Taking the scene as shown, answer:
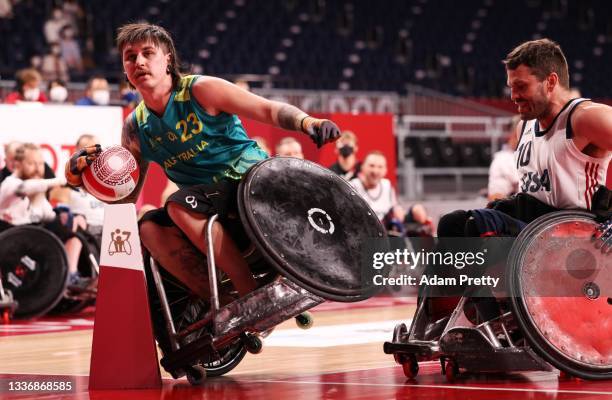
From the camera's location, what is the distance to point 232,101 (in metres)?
4.77

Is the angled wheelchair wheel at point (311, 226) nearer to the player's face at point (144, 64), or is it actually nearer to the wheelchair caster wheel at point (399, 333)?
the wheelchair caster wheel at point (399, 333)

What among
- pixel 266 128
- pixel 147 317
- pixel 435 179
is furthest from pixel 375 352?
pixel 435 179

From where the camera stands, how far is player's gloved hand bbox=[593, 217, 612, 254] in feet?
14.8

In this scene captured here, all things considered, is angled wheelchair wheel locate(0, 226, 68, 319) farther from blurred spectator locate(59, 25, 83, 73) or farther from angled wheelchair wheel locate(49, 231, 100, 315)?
blurred spectator locate(59, 25, 83, 73)

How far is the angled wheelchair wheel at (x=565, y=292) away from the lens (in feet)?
14.2

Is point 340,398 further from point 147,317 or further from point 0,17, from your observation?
point 0,17

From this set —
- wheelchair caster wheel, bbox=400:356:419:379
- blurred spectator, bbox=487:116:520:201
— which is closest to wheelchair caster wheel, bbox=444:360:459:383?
wheelchair caster wheel, bbox=400:356:419:379

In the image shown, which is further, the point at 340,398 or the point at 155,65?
the point at 155,65

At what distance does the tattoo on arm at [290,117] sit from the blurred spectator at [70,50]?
1308 cm

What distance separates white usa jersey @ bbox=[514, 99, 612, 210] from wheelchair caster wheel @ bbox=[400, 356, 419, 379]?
896 millimetres

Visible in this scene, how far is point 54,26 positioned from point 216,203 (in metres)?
13.3

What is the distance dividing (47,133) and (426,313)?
22.2 ft

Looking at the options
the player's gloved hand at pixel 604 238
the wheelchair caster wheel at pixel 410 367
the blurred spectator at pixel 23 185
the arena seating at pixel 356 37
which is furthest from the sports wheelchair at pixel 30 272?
the arena seating at pixel 356 37

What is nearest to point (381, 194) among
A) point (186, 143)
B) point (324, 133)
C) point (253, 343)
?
point (186, 143)
